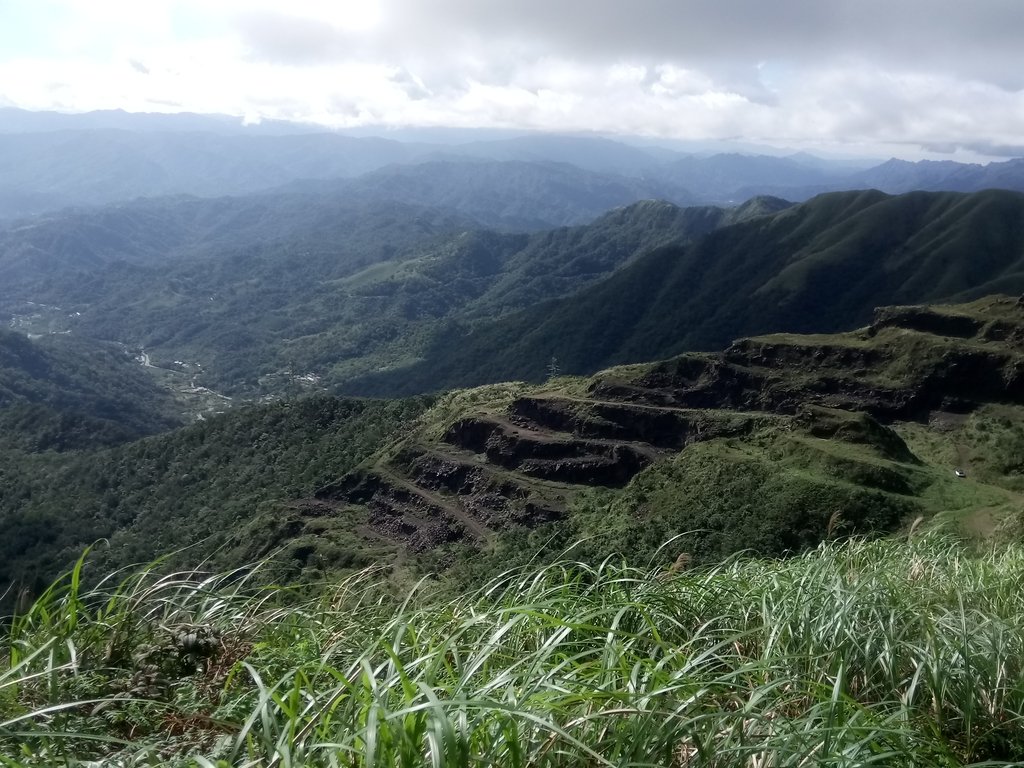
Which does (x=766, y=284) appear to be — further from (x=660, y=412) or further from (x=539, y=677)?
(x=539, y=677)

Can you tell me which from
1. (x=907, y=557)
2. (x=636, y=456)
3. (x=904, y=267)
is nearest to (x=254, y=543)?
(x=636, y=456)

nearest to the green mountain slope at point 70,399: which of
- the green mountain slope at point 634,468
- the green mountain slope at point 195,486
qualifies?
the green mountain slope at point 195,486

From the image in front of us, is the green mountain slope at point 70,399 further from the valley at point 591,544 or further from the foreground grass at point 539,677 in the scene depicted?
the foreground grass at point 539,677

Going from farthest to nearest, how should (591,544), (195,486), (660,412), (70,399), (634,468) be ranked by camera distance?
(70,399)
(195,486)
(660,412)
(634,468)
(591,544)

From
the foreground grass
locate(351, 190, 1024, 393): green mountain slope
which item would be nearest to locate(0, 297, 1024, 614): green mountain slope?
the foreground grass

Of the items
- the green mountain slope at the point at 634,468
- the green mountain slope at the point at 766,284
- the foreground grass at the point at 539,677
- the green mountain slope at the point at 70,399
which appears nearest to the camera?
the foreground grass at the point at 539,677

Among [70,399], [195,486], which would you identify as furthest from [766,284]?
[70,399]

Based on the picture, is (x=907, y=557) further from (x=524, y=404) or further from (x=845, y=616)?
(x=524, y=404)
